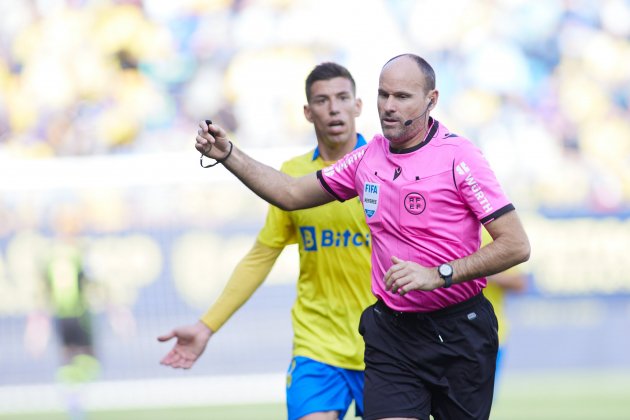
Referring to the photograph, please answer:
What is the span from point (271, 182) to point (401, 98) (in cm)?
86

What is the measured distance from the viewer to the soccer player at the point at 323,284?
6.65 meters

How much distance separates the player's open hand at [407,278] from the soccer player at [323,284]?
1.44 m

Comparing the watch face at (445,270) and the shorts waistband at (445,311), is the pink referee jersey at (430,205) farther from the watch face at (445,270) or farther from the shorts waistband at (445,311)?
the watch face at (445,270)

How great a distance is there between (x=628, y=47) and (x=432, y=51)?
2.72 metres

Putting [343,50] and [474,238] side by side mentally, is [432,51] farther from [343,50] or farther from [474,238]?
[474,238]

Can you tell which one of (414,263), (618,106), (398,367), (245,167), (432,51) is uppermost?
(432,51)

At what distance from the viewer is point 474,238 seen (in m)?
5.51

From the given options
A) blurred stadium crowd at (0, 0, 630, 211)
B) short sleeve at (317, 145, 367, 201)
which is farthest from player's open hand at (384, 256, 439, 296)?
blurred stadium crowd at (0, 0, 630, 211)

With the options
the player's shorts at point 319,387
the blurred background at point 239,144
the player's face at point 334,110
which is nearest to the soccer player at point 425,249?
the player's shorts at point 319,387

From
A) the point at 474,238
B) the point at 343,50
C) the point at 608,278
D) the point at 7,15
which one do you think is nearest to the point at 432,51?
the point at 343,50

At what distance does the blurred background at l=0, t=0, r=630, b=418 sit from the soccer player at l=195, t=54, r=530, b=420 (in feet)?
28.1

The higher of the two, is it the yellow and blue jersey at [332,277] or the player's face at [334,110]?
the player's face at [334,110]

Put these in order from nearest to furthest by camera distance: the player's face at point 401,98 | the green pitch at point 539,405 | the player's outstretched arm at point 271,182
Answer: the player's face at point 401,98, the player's outstretched arm at point 271,182, the green pitch at point 539,405

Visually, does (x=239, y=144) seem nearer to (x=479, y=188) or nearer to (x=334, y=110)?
(x=334, y=110)
